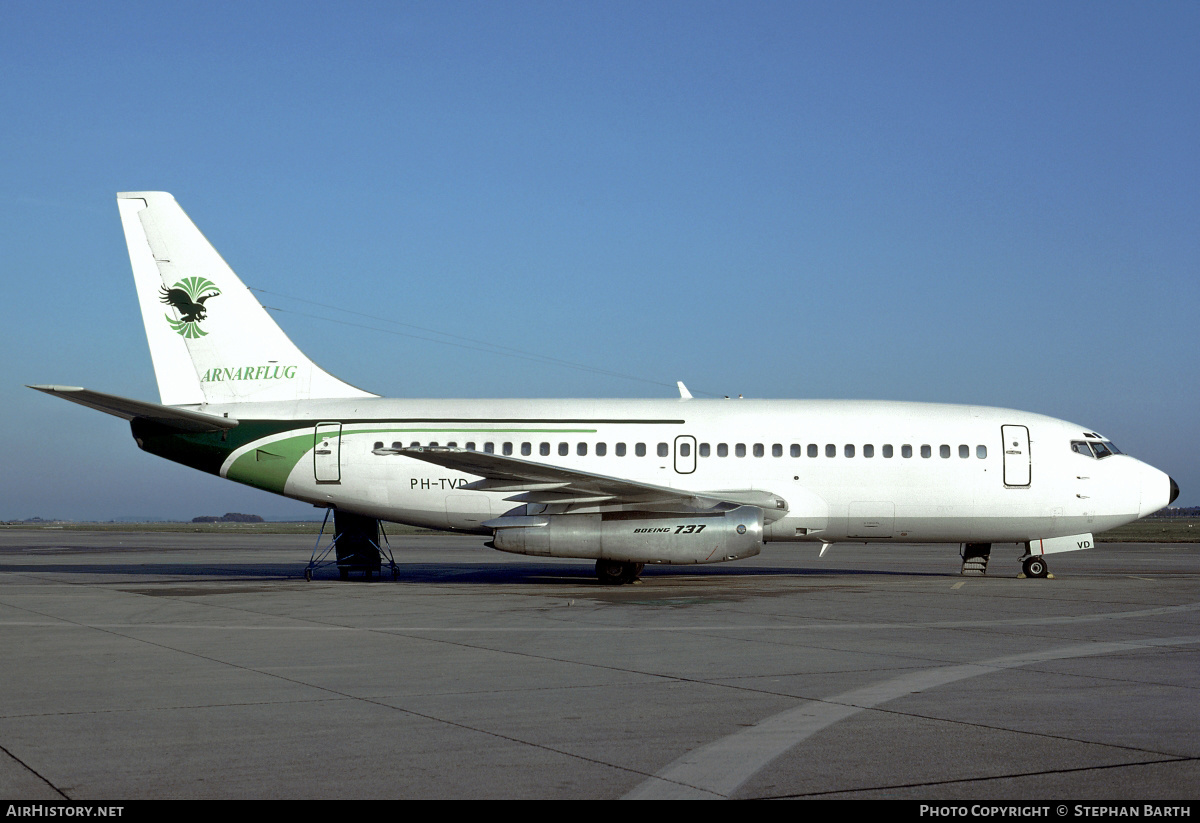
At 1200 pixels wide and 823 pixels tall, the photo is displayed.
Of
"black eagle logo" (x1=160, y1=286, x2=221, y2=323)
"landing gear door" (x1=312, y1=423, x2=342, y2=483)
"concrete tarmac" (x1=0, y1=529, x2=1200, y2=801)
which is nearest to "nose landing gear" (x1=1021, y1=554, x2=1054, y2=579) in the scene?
"concrete tarmac" (x1=0, y1=529, x2=1200, y2=801)

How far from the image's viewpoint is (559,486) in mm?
19734

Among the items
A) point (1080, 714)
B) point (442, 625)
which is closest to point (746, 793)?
point (1080, 714)

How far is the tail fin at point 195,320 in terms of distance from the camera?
22.0 metres

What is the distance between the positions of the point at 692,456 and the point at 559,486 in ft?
10.0

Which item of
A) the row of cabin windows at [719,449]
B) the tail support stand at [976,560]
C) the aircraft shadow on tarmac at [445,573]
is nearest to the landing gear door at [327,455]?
the row of cabin windows at [719,449]

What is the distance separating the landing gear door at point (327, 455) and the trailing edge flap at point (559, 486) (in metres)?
2.61

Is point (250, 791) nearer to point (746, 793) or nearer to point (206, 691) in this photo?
point (746, 793)

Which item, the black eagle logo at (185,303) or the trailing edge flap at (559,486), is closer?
the trailing edge flap at (559,486)

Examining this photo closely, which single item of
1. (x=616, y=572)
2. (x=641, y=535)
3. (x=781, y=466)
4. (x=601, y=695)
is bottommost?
(x=616, y=572)

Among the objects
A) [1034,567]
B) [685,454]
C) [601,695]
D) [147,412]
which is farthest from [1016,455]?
[147,412]

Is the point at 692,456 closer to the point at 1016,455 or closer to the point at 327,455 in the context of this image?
the point at 1016,455

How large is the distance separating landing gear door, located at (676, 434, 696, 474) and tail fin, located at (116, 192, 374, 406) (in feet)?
24.4

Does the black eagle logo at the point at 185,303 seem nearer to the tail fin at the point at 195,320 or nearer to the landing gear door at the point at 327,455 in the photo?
the tail fin at the point at 195,320
